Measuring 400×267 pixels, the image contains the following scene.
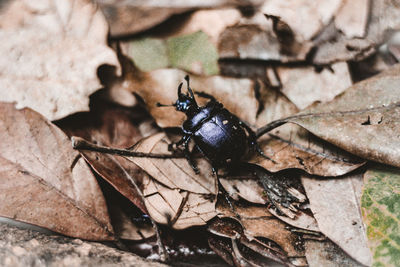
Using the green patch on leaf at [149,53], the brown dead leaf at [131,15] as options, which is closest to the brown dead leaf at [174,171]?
the green patch on leaf at [149,53]

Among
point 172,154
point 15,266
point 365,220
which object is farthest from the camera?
point 172,154

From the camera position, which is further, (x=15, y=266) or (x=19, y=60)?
(x=19, y=60)

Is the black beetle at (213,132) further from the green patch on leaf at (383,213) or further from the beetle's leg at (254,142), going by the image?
the green patch on leaf at (383,213)

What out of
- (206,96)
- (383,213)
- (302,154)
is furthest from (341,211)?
(206,96)

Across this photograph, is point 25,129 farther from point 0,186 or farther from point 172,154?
point 172,154

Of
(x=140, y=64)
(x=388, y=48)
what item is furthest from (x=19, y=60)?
(x=388, y=48)

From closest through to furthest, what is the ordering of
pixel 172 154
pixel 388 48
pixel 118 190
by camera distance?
1. pixel 118 190
2. pixel 172 154
3. pixel 388 48

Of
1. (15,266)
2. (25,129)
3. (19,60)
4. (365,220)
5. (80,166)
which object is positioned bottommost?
(365,220)
